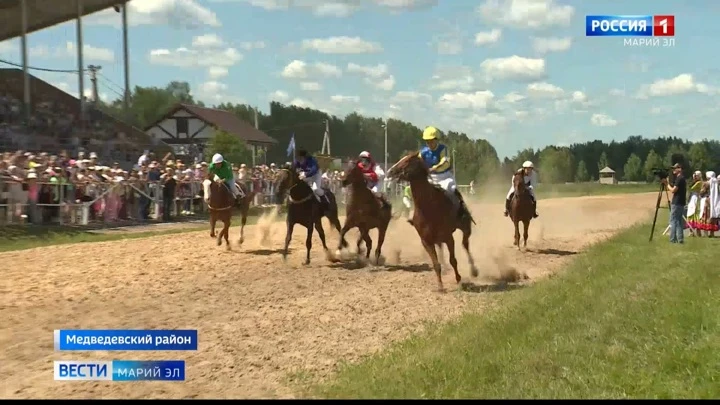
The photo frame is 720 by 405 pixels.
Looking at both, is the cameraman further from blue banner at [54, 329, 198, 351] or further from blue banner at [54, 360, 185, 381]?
blue banner at [54, 360, 185, 381]

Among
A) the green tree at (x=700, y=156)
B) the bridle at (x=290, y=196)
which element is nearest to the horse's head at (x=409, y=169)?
the bridle at (x=290, y=196)

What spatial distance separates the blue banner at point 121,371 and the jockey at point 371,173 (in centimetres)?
1001

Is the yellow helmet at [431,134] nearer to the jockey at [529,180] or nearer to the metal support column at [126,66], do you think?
the jockey at [529,180]

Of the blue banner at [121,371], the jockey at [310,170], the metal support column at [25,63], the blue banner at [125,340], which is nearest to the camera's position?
the blue banner at [121,371]

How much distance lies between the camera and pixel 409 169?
47.9 ft

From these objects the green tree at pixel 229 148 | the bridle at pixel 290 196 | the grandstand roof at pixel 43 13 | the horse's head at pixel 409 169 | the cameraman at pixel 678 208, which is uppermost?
the grandstand roof at pixel 43 13

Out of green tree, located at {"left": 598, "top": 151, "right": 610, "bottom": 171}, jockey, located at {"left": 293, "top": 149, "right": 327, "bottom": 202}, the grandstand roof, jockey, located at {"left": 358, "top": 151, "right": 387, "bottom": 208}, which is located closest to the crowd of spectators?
jockey, located at {"left": 358, "top": 151, "right": 387, "bottom": 208}

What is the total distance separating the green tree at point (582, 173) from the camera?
73250 mm

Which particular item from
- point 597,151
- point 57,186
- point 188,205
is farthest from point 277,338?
point 597,151

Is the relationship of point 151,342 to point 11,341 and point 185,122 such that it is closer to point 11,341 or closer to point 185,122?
point 11,341

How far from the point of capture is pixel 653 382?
779 centimetres

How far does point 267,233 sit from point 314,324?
38.7 ft

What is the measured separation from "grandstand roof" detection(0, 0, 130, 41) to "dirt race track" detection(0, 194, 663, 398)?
22.1 meters

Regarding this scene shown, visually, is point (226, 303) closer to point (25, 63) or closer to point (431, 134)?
point (431, 134)
